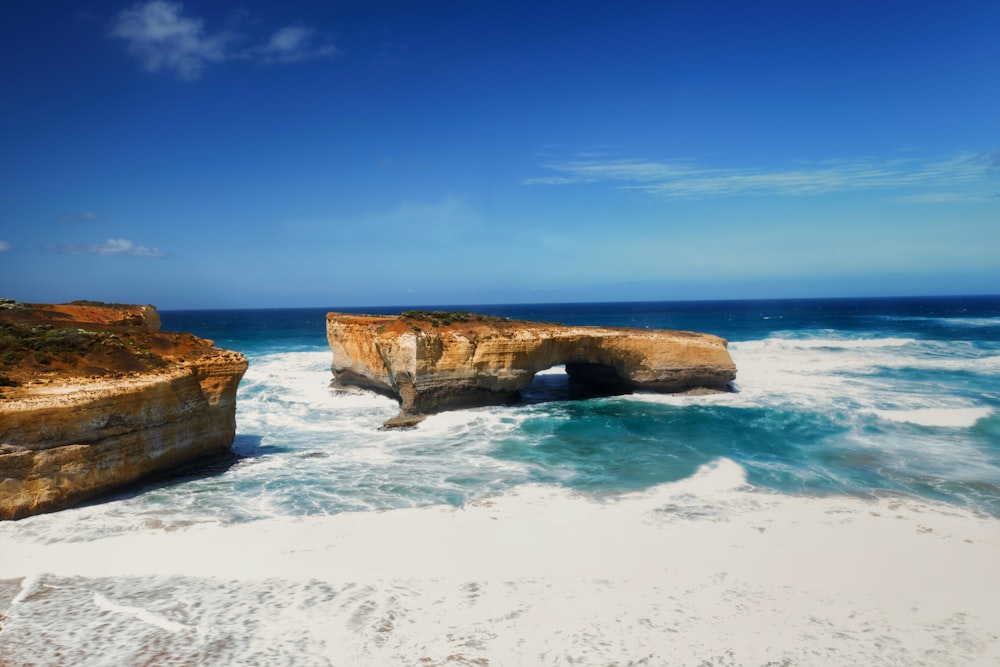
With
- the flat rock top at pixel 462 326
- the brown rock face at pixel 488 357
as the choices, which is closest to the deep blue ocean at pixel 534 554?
the brown rock face at pixel 488 357

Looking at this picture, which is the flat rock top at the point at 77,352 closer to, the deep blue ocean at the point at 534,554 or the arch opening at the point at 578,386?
the deep blue ocean at the point at 534,554

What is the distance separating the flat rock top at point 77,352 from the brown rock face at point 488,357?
7.30m

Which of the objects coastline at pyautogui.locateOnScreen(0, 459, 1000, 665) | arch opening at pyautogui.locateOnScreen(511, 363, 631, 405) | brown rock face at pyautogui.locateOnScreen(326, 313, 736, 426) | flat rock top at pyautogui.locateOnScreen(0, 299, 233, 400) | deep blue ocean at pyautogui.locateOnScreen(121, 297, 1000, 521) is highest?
flat rock top at pyautogui.locateOnScreen(0, 299, 233, 400)

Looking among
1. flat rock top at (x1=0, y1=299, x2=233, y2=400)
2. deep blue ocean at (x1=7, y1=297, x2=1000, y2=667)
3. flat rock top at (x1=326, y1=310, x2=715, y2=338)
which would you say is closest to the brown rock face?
flat rock top at (x1=326, y1=310, x2=715, y2=338)

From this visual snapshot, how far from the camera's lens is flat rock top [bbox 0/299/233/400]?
12.5m

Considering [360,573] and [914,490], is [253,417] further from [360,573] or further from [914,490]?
[914,490]

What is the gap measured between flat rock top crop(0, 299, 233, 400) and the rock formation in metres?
0.02

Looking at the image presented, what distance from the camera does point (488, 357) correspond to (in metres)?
22.7

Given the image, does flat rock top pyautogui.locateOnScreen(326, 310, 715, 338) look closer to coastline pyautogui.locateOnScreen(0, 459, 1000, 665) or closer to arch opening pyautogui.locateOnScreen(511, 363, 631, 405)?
arch opening pyautogui.locateOnScreen(511, 363, 631, 405)

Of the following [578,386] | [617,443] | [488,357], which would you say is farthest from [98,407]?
[578,386]

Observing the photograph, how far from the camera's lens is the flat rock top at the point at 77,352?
41.1ft

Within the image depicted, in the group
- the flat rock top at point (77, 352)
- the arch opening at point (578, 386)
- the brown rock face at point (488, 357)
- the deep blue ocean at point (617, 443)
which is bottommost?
the deep blue ocean at point (617, 443)

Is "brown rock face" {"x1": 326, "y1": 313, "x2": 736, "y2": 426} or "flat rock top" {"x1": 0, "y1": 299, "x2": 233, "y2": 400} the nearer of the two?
"flat rock top" {"x1": 0, "y1": 299, "x2": 233, "y2": 400}

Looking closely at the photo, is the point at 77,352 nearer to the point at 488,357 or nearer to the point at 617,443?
the point at 488,357
